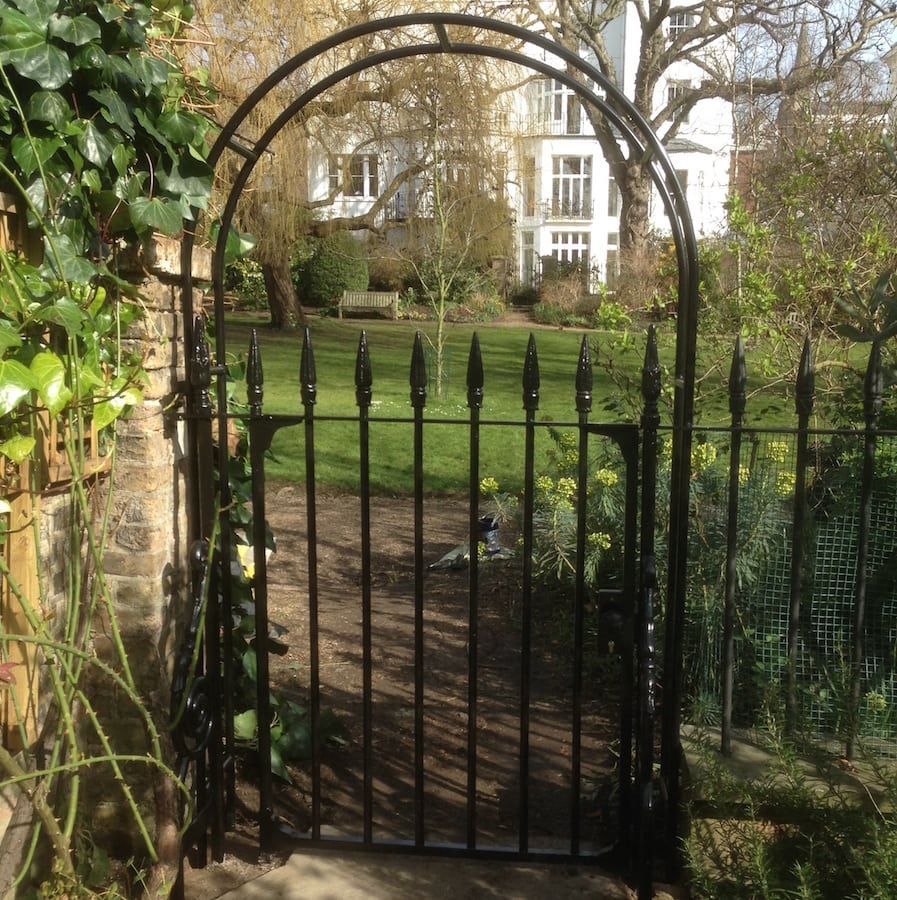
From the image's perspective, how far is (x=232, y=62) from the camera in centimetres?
1138

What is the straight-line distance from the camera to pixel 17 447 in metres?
2.30

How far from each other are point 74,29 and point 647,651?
2.16 meters

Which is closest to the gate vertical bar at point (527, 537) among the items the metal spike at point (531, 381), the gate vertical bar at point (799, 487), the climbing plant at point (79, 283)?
the metal spike at point (531, 381)

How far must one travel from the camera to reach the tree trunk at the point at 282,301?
2130cm

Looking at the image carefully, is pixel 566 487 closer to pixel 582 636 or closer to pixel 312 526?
pixel 582 636

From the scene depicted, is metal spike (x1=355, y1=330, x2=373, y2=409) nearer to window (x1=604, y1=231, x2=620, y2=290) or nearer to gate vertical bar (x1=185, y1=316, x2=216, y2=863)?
gate vertical bar (x1=185, y1=316, x2=216, y2=863)

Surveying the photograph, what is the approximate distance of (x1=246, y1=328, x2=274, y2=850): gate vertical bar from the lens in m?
2.86

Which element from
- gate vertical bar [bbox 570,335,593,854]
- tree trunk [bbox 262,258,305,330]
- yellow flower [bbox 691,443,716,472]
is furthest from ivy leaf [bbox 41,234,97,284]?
tree trunk [bbox 262,258,305,330]

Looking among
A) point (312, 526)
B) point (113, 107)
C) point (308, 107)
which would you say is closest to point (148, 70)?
point (113, 107)

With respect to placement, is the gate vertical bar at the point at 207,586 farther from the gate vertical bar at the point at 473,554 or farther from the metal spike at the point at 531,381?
the metal spike at the point at 531,381

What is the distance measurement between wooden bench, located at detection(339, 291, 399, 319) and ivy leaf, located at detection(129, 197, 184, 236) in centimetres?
2270

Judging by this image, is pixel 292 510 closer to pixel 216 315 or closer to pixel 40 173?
pixel 216 315

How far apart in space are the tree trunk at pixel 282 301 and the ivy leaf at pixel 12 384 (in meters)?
19.2

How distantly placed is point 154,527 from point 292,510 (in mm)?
4879
